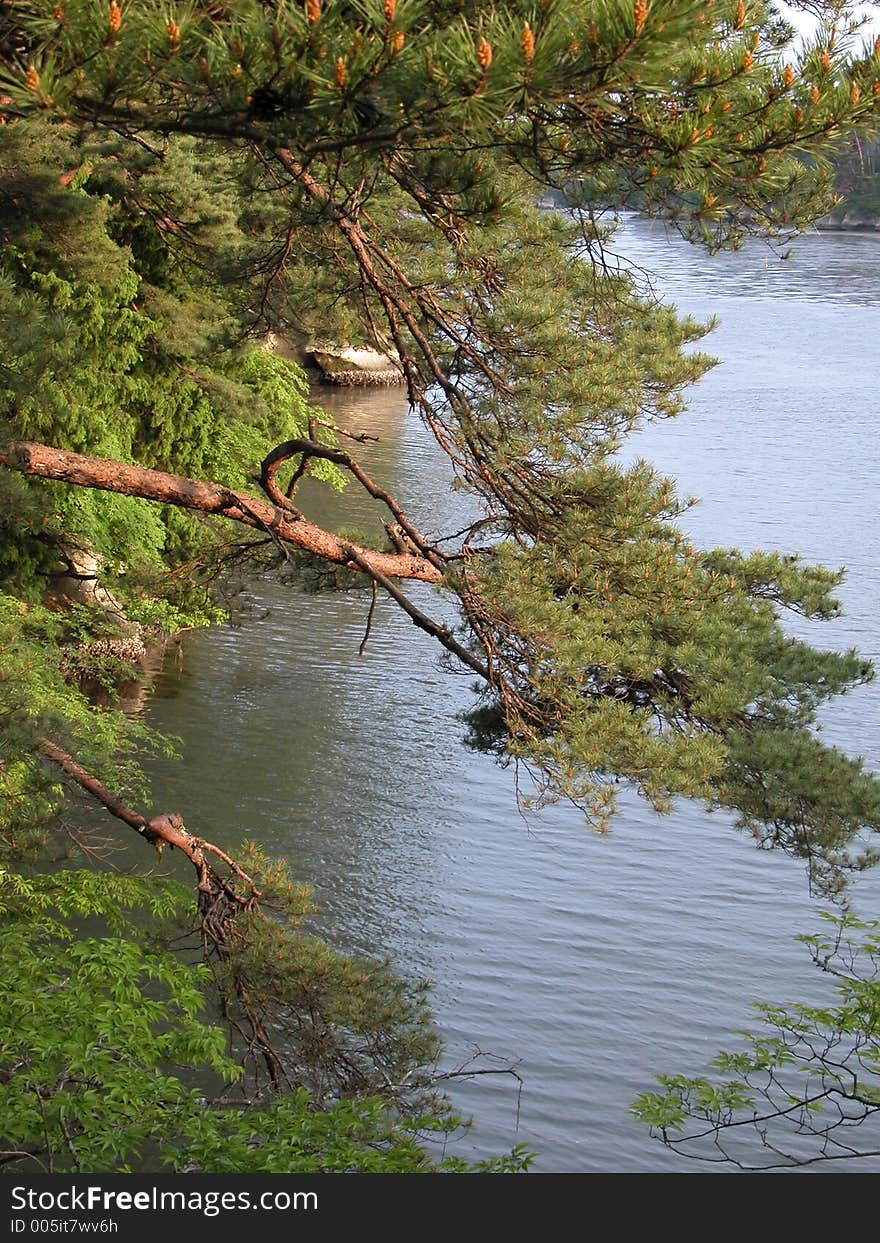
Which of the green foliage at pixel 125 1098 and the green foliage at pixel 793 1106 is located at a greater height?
the green foliage at pixel 125 1098

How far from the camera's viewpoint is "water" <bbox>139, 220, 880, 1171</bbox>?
1022cm

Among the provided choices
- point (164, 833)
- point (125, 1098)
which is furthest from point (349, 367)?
point (125, 1098)

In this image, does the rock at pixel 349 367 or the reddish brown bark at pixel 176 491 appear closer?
the reddish brown bark at pixel 176 491

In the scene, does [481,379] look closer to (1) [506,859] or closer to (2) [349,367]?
(1) [506,859]

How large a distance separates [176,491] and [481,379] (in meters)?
1.65

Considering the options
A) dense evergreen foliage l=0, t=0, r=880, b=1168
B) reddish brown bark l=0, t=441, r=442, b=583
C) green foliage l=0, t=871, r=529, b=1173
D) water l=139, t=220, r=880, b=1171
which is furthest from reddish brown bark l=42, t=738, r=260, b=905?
water l=139, t=220, r=880, b=1171

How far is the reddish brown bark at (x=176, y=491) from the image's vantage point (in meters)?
6.91

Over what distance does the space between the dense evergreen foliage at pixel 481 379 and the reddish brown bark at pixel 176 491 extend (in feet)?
0.07

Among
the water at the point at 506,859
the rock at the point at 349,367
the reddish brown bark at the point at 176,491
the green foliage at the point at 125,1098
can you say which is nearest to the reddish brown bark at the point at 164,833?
the green foliage at the point at 125,1098

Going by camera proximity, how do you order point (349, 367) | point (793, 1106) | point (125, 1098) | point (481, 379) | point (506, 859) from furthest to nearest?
point (349, 367), point (506, 859), point (793, 1106), point (481, 379), point (125, 1098)

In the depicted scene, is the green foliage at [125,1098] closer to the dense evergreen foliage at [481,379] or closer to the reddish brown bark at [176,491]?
the dense evergreen foliage at [481,379]

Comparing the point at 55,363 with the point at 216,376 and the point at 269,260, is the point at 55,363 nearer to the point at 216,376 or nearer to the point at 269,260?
the point at 269,260

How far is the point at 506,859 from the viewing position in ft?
43.0

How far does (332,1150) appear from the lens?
511cm
